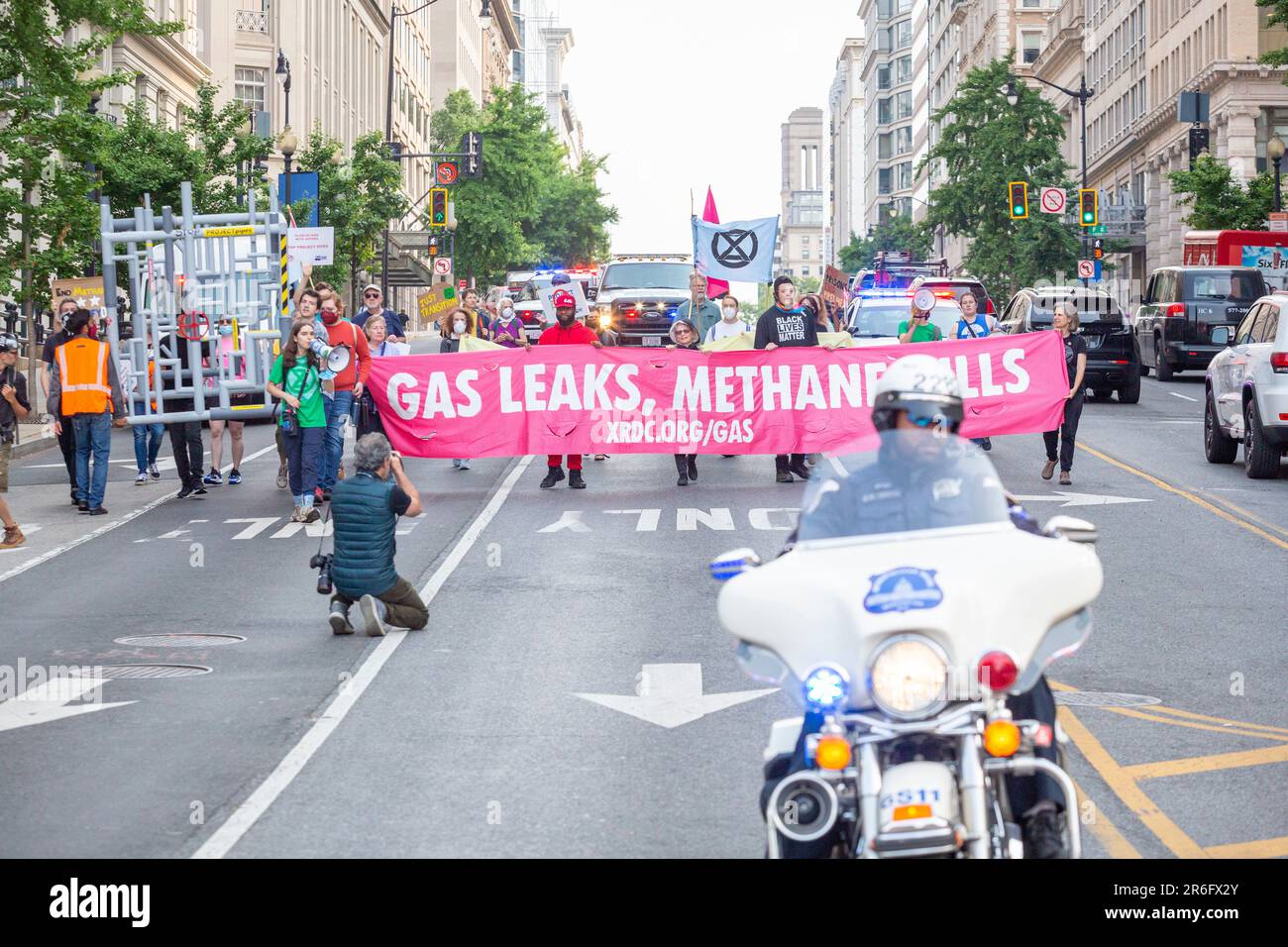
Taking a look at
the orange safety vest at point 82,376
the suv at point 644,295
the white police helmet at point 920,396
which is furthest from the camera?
the suv at point 644,295

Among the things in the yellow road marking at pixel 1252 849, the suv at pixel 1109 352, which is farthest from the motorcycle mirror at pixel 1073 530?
the suv at pixel 1109 352

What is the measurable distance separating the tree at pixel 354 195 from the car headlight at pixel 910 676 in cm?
4341

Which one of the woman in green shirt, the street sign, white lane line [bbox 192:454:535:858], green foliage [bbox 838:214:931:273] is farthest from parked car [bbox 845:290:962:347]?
green foliage [bbox 838:214:931:273]

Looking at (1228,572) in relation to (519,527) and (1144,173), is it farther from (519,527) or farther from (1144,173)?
(1144,173)

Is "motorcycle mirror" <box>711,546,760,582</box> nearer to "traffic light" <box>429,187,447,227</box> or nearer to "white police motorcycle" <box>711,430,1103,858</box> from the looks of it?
"white police motorcycle" <box>711,430,1103,858</box>

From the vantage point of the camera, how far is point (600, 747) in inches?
352

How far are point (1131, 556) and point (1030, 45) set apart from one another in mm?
110462

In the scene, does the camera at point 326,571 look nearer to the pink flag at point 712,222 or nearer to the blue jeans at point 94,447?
the blue jeans at point 94,447

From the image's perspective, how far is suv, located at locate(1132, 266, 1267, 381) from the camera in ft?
131

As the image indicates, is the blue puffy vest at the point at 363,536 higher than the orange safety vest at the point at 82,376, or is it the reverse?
the orange safety vest at the point at 82,376

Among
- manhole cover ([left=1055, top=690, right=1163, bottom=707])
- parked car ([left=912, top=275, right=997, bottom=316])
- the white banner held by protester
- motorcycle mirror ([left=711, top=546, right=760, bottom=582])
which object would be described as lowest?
manhole cover ([left=1055, top=690, right=1163, bottom=707])

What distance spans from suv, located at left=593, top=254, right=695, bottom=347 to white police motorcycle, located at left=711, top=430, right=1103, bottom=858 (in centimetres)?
3249

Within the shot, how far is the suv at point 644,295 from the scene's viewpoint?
3969 centimetres
